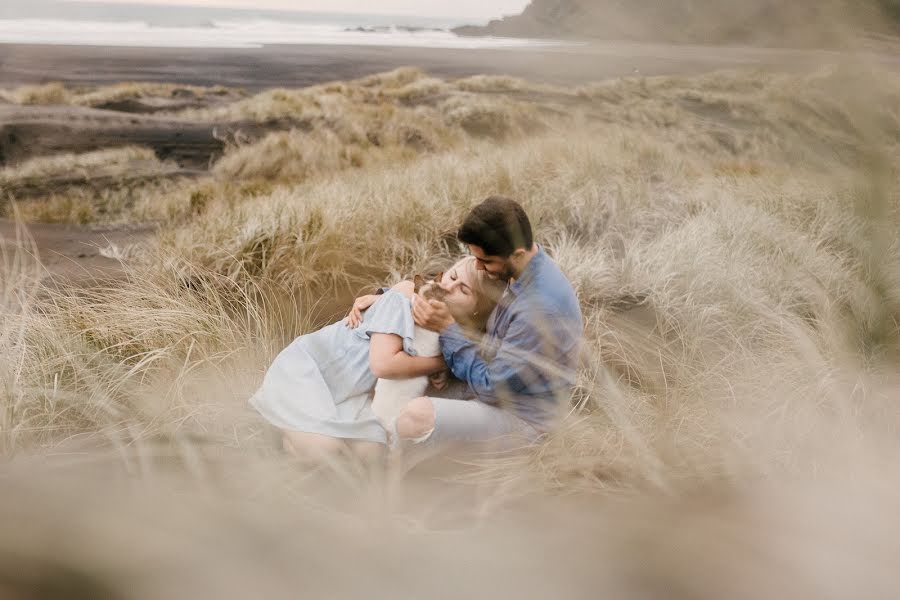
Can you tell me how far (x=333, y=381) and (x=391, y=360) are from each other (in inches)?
9.8

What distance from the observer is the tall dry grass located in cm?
130

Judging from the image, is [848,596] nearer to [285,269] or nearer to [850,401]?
[850,401]

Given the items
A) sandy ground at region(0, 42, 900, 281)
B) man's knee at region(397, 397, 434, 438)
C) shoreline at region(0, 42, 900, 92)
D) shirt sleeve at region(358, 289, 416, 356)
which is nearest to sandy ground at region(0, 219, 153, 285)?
sandy ground at region(0, 42, 900, 281)

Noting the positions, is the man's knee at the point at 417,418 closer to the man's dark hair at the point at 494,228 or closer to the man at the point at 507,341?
the man at the point at 507,341

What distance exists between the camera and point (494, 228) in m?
1.68

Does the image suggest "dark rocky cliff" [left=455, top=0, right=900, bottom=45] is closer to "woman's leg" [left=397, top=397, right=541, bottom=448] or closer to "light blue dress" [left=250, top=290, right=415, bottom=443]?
"light blue dress" [left=250, top=290, right=415, bottom=443]

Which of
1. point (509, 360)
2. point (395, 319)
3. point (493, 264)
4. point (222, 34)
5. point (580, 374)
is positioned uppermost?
point (222, 34)

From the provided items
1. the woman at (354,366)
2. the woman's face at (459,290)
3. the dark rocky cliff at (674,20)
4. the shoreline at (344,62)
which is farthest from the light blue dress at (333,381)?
the dark rocky cliff at (674,20)

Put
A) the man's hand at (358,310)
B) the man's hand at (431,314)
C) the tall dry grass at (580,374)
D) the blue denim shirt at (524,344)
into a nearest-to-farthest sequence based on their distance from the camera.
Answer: the tall dry grass at (580,374)
the man's hand at (431,314)
the blue denim shirt at (524,344)
the man's hand at (358,310)

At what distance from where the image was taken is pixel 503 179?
2.79 m

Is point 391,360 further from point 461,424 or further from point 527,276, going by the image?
point 527,276

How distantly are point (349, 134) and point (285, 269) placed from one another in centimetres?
51

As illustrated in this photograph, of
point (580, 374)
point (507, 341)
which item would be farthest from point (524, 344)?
point (580, 374)

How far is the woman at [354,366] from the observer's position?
1734mm
